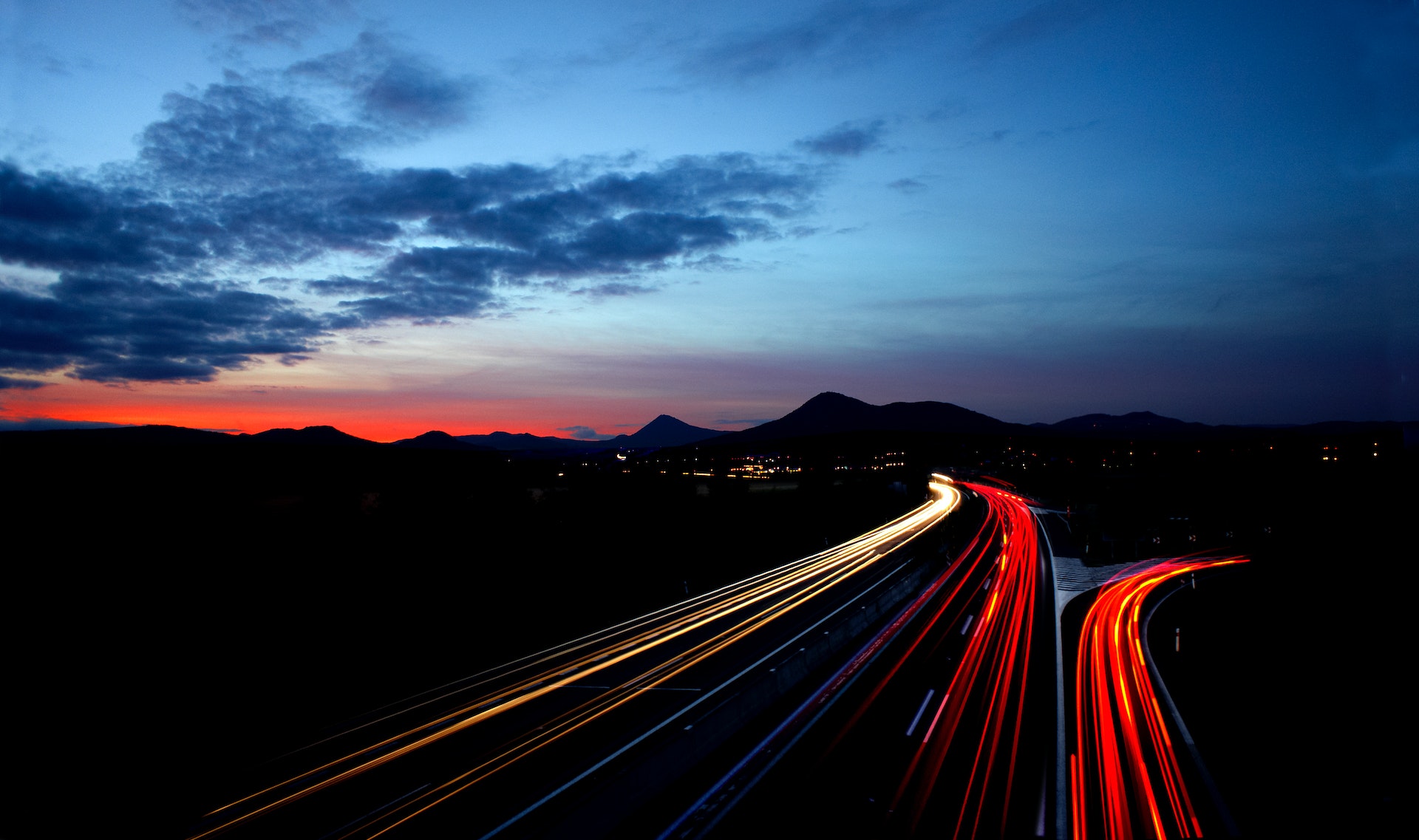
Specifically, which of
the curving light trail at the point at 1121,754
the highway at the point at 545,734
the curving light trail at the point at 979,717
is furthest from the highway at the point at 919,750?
the curving light trail at the point at 1121,754

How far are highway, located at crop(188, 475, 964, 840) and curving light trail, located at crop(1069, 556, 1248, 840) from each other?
177cm

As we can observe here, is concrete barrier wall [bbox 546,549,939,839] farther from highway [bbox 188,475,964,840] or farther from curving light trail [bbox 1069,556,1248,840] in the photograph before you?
curving light trail [bbox 1069,556,1248,840]

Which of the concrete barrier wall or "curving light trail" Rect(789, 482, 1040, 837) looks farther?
"curving light trail" Rect(789, 482, 1040, 837)

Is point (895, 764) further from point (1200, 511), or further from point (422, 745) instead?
point (1200, 511)

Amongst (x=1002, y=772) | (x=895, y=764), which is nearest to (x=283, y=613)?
(x=895, y=764)

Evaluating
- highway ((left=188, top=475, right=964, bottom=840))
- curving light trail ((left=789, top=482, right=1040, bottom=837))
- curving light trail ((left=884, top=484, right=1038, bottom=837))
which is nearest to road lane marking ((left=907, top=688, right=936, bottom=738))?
curving light trail ((left=789, top=482, right=1040, bottom=837))

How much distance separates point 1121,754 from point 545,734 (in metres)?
11.7

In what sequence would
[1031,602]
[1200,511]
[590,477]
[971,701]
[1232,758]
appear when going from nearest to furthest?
[1232,758], [971,701], [1031,602], [1200,511], [590,477]

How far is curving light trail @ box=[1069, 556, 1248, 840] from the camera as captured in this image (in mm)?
10859

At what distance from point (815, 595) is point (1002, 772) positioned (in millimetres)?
16930

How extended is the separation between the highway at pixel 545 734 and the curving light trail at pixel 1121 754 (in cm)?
177

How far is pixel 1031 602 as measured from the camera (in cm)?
2938

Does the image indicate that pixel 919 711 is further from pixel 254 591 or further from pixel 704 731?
pixel 254 591

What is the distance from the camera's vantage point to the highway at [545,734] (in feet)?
36.0
